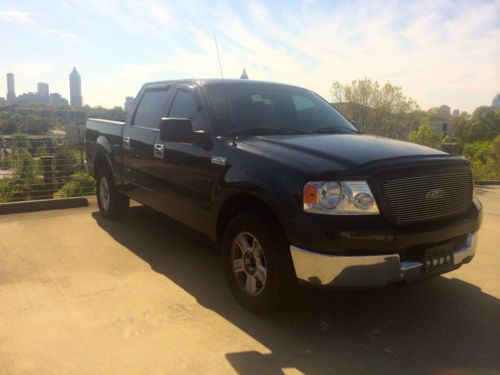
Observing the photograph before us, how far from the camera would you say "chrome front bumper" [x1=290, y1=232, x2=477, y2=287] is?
2740mm

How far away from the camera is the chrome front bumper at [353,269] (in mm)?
2740

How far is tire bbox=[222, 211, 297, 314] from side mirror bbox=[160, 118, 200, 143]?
88 centimetres

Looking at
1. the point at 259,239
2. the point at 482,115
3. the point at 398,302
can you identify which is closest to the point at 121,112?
the point at 259,239

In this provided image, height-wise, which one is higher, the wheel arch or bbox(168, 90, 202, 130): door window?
bbox(168, 90, 202, 130): door window

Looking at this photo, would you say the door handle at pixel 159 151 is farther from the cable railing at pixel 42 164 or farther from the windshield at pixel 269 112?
the cable railing at pixel 42 164

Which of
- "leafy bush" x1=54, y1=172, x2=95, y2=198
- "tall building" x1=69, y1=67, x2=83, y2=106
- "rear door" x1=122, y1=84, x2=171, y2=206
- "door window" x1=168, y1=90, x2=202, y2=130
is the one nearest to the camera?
"door window" x1=168, y1=90, x2=202, y2=130

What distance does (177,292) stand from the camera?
382 cm

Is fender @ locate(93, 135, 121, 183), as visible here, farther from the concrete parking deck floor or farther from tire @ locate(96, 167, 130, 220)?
the concrete parking deck floor

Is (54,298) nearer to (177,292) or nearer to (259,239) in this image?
(177,292)

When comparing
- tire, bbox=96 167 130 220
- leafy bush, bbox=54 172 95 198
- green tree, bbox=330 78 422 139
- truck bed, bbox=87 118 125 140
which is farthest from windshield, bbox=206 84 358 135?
green tree, bbox=330 78 422 139

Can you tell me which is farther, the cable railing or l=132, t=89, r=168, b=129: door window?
the cable railing

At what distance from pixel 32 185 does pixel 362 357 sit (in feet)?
23.3

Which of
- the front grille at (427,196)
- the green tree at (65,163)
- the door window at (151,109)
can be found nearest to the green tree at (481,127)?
the green tree at (65,163)

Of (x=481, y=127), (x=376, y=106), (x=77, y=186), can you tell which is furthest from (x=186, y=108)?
(x=481, y=127)
